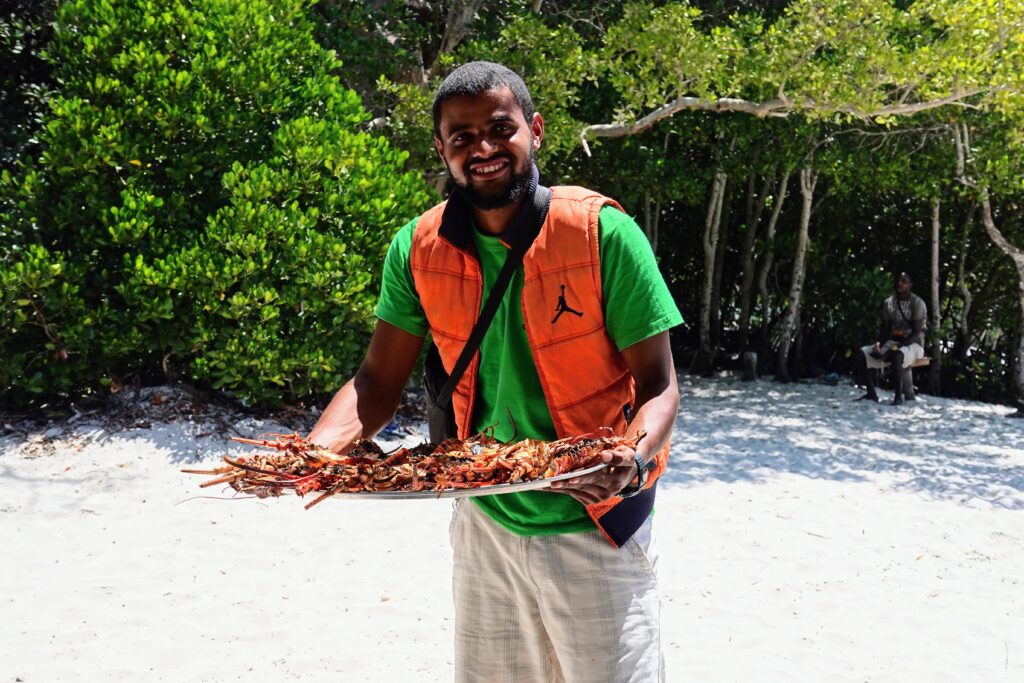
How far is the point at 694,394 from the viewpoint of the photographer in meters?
12.0

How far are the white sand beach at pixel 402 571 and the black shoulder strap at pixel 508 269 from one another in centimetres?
252

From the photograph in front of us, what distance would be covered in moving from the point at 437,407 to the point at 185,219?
18.9 ft

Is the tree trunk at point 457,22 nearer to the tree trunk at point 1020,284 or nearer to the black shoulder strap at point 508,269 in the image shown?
the tree trunk at point 1020,284

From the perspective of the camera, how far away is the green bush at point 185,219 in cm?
727

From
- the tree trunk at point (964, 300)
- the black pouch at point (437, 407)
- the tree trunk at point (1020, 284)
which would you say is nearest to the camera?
the black pouch at point (437, 407)

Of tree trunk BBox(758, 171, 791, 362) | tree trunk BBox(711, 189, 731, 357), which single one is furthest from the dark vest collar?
tree trunk BBox(711, 189, 731, 357)

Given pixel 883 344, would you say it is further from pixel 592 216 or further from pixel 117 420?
pixel 592 216

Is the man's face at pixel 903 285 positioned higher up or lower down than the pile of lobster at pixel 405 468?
lower down

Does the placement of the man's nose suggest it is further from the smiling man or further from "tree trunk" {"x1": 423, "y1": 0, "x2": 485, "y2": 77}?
"tree trunk" {"x1": 423, "y1": 0, "x2": 485, "y2": 77}

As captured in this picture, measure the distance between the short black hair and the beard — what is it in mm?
138

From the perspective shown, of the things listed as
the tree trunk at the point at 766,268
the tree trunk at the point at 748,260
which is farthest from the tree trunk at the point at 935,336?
the tree trunk at the point at 748,260

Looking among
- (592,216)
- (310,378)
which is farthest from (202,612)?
(592,216)

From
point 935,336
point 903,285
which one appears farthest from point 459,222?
point 935,336

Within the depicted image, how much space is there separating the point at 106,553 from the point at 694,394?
7.76 metres
